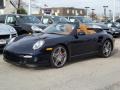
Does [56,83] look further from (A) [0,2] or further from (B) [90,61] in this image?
(A) [0,2]

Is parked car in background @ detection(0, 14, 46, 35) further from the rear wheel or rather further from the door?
the door

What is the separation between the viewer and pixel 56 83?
270 inches

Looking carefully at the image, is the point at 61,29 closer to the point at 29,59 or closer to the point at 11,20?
the point at 29,59

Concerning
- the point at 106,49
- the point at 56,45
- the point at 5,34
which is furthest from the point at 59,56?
the point at 5,34

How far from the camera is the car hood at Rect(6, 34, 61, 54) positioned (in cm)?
809

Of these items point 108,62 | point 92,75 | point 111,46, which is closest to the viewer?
point 92,75

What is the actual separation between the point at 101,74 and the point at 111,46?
3091 millimetres

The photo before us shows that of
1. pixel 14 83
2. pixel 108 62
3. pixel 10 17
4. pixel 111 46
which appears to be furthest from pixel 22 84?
pixel 10 17

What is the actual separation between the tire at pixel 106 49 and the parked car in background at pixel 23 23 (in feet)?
15.6

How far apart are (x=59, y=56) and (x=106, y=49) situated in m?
2.61

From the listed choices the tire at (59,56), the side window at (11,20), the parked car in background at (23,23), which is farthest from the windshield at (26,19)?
the tire at (59,56)

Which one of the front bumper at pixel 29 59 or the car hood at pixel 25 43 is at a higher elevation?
the car hood at pixel 25 43

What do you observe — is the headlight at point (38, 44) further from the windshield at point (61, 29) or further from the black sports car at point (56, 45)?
the windshield at point (61, 29)

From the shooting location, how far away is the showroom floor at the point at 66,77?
661 centimetres
